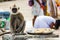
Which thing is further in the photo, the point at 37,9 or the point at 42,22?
the point at 37,9

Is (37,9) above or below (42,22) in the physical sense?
above

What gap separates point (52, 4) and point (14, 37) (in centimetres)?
225

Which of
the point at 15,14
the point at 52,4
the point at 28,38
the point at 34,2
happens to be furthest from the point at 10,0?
the point at 28,38

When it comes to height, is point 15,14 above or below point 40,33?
above

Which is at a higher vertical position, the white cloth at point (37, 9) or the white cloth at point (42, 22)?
the white cloth at point (37, 9)

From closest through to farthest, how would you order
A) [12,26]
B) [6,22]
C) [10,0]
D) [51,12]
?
[12,26], [6,22], [51,12], [10,0]

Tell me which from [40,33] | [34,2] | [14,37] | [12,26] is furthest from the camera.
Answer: [34,2]

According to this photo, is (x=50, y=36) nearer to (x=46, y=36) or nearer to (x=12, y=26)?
(x=46, y=36)

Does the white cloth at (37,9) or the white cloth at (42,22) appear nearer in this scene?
the white cloth at (42,22)

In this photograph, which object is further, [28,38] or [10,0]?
[10,0]

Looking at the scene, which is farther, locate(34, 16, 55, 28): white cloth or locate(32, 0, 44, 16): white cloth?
locate(32, 0, 44, 16): white cloth

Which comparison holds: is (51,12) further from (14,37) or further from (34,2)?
(14,37)

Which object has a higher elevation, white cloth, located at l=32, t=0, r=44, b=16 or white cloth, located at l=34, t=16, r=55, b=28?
white cloth, located at l=32, t=0, r=44, b=16

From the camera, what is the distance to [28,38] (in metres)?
2.05
